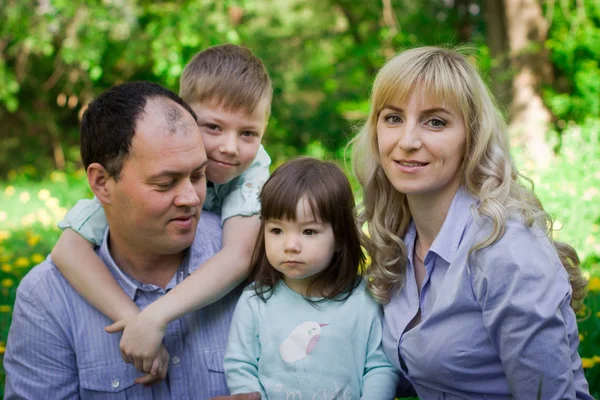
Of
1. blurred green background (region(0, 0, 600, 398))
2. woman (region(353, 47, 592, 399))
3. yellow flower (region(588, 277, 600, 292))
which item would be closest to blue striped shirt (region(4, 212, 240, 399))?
woman (region(353, 47, 592, 399))

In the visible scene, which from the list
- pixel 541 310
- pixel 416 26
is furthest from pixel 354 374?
pixel 416 26

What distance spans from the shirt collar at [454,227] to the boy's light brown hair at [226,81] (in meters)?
0.91

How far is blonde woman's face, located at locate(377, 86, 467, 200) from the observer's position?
86.9 inches

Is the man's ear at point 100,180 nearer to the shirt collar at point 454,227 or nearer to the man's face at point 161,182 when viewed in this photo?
the man's face at point 161,182

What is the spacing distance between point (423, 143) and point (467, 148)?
17 cm

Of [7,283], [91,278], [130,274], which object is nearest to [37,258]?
[7,283]

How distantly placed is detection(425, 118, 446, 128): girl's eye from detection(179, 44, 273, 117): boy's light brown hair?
0.79m

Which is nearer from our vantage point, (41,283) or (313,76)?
(41,283)

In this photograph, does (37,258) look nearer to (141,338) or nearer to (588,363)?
(141,338)

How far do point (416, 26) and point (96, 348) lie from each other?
8.97m

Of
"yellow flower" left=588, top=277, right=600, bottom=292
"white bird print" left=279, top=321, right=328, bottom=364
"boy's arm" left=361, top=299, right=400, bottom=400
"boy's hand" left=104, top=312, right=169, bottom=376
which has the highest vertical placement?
"boy's hand" left=104, top=312, right=169, bottom=376

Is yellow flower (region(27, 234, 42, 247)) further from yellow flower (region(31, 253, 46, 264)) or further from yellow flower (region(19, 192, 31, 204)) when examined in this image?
yellow flower (region(19, 192, 31, 204))

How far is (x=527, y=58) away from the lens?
8062 millimetres

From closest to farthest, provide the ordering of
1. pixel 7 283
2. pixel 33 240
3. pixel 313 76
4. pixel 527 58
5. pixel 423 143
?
1. pixel 423 143
2. pixel 7 283
3. pixel 33 240
4. pixel 527 58
5. pixel 313 76
